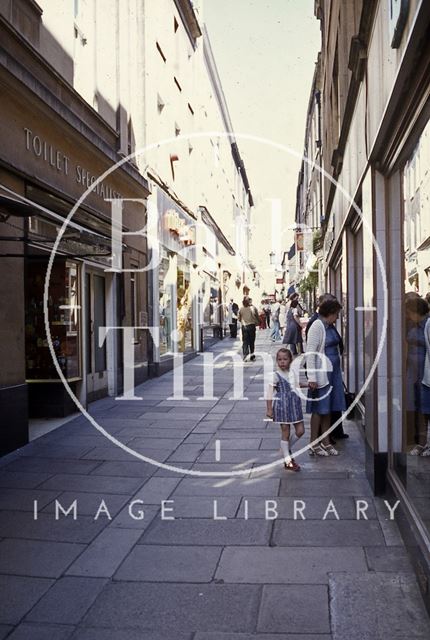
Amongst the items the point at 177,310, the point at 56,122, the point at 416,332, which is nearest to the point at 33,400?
the point at 56,122

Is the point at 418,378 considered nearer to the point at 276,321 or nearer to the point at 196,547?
the point at 196,547

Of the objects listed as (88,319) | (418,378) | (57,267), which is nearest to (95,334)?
(88,319)

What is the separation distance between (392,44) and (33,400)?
7948mm

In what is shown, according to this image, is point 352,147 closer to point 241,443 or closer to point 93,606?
point 241,443

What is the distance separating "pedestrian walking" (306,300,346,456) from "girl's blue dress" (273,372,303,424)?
687mm

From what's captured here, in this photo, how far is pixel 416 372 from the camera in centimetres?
565

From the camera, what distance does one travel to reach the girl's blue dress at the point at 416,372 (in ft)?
18.0

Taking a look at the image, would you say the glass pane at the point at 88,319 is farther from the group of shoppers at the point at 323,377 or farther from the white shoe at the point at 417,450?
the white shoe at the point at 417,450

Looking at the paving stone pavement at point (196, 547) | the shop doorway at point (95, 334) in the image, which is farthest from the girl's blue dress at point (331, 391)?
the shop doorway at point (95, 334)

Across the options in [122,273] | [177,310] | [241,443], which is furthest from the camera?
[177,310]

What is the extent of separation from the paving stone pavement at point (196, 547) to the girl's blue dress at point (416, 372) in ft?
3.07

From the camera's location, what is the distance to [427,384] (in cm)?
546

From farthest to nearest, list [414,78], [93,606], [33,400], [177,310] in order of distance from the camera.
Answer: [177,310] → [33,400] → [414,78] → [93,606]

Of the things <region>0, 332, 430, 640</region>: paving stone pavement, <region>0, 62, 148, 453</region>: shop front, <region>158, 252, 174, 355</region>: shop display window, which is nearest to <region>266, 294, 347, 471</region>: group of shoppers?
<region>0, 332, 430, 640</region>: paving stone pavement
